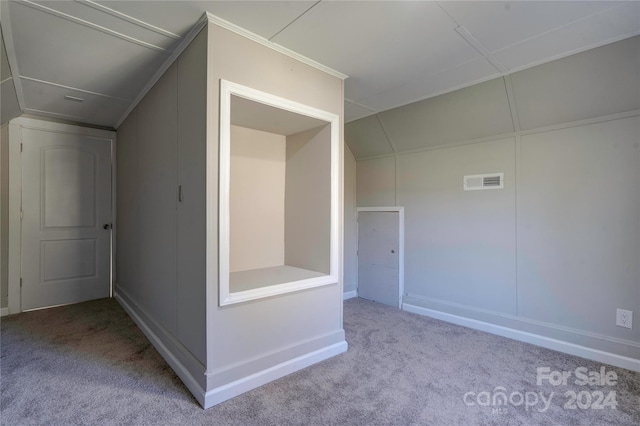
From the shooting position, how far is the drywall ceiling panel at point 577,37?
1809mm

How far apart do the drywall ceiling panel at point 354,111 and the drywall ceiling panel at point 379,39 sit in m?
0.65

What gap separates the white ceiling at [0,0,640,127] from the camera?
173 centimetres

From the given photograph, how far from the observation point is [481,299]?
3.14 m

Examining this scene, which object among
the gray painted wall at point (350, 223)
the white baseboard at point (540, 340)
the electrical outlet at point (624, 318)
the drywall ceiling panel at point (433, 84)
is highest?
the drywall ceiling panel at point (433, 84)

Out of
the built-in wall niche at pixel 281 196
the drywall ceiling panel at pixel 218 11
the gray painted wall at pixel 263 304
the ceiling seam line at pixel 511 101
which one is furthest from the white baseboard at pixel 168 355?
the ceiling seam line at pixel 511 101

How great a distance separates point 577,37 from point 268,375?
10.2 ft

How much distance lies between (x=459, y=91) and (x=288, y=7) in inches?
75.8

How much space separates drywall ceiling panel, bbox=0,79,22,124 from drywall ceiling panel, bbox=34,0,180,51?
4.52ft

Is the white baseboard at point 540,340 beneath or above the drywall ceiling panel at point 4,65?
beneath

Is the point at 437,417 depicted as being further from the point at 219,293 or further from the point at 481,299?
the point at 481,299

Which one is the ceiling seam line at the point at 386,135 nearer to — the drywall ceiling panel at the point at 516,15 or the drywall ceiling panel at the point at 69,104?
the drywall ceiling panel at the point at 516,15

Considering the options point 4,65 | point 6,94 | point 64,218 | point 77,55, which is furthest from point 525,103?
point 64,218

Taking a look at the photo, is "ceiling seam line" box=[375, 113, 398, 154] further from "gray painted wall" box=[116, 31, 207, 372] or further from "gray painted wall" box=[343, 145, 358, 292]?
"gray painted wall" box=[116, 31, 207, 372]

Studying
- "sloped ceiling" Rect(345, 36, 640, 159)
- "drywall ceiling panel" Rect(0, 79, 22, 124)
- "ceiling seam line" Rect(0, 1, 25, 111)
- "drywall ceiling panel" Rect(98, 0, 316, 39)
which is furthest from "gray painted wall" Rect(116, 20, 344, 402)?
"sloped ceiling" Rect(345, 36, 640, 159)
